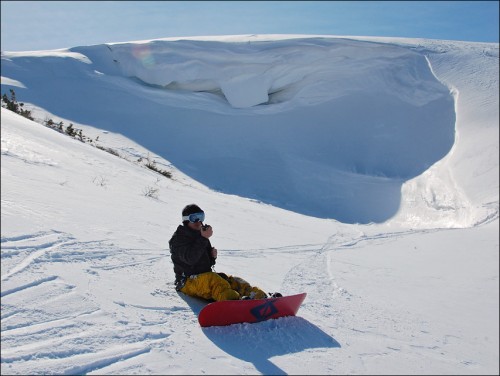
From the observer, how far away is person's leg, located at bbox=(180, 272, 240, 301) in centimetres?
482

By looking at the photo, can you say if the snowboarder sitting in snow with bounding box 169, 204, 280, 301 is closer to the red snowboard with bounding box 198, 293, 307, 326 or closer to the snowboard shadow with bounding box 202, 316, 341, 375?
the red snowboard with bounding box 198, 293, 307, 326

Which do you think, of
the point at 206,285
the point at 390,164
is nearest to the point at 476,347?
the point at 206,285

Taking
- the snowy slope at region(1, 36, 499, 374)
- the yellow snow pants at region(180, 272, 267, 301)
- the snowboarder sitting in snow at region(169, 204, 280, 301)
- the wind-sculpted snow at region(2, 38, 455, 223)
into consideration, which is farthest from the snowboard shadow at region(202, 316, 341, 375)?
the wind-sculpted snow at region(2, 38, 455, 223)

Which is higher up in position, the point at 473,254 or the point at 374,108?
the point at 374,108

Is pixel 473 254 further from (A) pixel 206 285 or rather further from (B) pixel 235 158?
(B) pixel 235 158

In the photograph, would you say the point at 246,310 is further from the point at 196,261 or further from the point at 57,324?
the point at 57,324

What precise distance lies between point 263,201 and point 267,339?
32.3 feet

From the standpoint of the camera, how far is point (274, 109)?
62.4ft

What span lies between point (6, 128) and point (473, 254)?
7.25 m

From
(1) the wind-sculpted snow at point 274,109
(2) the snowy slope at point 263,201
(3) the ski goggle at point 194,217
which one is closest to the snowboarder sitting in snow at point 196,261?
(3) the ski goggle at point 194,217

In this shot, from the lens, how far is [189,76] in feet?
66.5

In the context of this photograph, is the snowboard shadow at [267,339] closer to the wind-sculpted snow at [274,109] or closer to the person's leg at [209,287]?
the person's leg at [209,287]

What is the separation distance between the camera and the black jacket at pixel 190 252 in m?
5.09

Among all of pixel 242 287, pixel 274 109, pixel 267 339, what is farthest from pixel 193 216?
pixel 274 109
